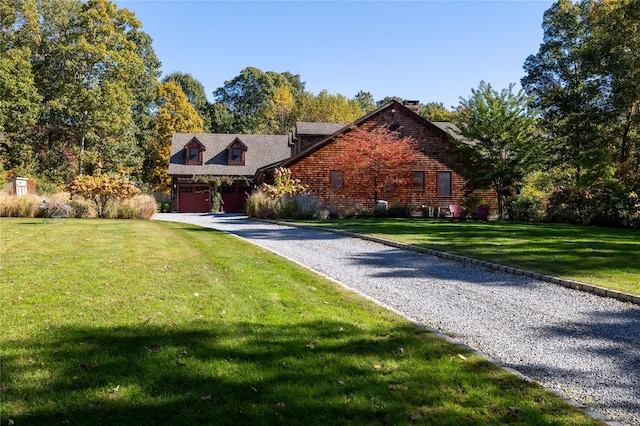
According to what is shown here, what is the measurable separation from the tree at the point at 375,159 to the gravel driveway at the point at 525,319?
18.0 m

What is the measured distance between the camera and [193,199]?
140 feet

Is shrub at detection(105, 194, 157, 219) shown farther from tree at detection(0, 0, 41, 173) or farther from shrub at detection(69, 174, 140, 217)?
tree at detection(0, 0, 41, 173)

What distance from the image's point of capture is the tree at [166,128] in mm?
49938

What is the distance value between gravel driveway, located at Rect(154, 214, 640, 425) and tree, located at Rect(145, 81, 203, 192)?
42202 millimetres

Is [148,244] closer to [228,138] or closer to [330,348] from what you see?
[330,348]

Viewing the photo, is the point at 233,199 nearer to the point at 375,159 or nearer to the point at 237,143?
the point at 237,143

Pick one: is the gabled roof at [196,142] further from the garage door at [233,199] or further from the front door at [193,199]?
the garage door at [233,199]

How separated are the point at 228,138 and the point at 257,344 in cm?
4425

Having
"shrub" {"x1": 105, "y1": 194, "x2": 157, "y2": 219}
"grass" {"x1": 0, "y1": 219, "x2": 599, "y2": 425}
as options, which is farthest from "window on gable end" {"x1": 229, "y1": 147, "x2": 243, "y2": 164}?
"grass" {"x1": 0, "y1": 219, "x2": 599, "y2": 425}

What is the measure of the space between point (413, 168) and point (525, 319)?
2640cm

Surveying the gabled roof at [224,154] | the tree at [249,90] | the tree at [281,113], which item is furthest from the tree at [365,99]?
the gabled roof at [224,154]

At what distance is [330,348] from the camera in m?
4.81

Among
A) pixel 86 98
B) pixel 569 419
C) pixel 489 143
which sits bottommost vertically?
pixel 569 419

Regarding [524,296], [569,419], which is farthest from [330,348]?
[524,296]
